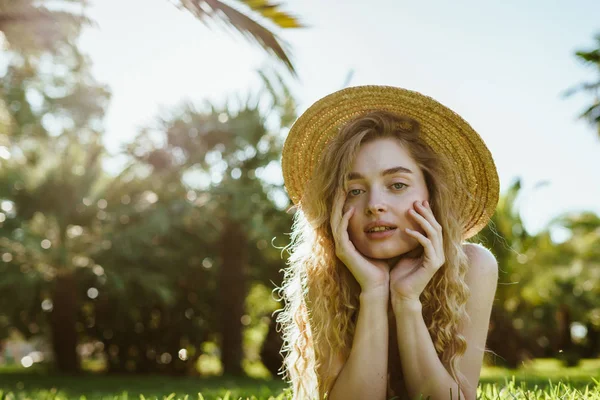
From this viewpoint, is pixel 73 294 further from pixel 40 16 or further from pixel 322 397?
pixel 322 397

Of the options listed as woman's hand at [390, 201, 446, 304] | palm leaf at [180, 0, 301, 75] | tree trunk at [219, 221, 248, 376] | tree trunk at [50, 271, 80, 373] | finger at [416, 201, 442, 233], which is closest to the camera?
woman's hand at [390, 201, 446, 304]

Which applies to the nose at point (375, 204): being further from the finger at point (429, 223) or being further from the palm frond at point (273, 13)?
the palm frond at point (273, 13)

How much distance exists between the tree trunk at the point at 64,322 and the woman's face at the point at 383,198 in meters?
13.2

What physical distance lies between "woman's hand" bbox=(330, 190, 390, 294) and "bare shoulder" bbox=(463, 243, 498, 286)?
0.42 meters

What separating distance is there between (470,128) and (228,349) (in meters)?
13.2

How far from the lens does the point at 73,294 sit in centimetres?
1462

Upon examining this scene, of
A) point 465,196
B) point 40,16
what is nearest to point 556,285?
point 40,16

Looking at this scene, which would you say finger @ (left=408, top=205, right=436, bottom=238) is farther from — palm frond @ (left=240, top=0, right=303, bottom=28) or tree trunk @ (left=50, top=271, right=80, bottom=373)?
tree trunk @ (left=50, top=271, right=80, bottom=373)

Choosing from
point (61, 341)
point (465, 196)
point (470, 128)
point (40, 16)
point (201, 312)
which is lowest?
point (61, 341)

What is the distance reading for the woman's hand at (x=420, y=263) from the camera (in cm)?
235

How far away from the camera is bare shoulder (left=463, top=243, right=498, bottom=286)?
2615 millimetres

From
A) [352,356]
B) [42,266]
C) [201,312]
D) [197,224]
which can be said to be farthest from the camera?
[201,312]

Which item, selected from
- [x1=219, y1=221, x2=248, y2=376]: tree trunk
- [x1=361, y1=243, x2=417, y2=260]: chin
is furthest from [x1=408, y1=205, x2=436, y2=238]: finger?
[x1=219, y1=221, x2=248, y2=376]: tree trunk

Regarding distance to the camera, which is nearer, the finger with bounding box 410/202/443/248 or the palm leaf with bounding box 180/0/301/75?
the finger with bounding box 410/202/443/248
